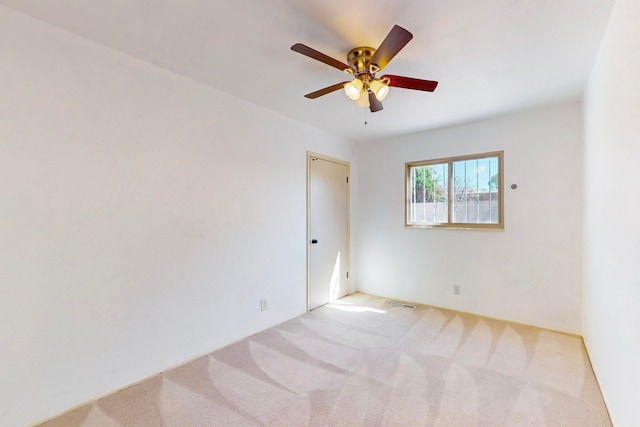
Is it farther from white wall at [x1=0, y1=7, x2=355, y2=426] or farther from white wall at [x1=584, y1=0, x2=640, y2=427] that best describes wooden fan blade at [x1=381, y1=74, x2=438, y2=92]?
white wall at [x1=0, y1=7, x2=355, y2=426]

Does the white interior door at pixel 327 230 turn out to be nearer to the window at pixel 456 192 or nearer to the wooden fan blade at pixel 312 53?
the window at pixel 456 192

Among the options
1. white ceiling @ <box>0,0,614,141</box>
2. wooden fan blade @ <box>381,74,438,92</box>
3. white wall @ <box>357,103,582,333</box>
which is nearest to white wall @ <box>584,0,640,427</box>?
white ceiling @ <box>0,0,614,141</box>

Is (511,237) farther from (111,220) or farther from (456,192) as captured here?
(111,220)

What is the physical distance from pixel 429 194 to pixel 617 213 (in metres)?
2.36

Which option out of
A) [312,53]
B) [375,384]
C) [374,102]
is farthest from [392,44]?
[375,384]

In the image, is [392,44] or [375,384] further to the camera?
[375,384]

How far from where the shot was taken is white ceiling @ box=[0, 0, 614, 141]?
5.22ft

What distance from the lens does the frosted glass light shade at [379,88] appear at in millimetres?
→ 1986

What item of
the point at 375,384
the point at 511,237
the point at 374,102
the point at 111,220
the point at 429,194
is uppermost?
the point at 374,102

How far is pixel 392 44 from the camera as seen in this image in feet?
5.00

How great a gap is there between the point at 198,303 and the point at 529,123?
12.8 ft

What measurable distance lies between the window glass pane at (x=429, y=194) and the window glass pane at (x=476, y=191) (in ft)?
0.47

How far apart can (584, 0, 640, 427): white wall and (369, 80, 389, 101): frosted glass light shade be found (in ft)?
3.95

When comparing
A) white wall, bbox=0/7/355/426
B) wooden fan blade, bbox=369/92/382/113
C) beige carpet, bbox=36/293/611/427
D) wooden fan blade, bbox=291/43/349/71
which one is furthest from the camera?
wooden fan blade, bbox=369/92/382/113
